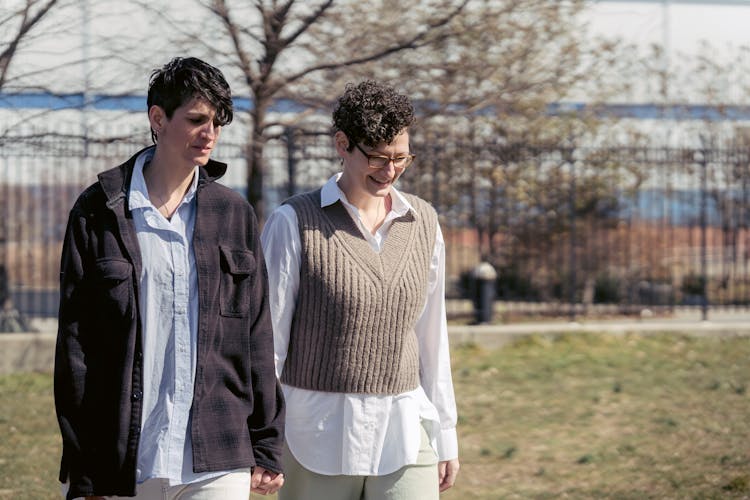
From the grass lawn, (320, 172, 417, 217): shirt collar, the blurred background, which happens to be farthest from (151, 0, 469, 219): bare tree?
(320, 172, 417, 217): shirt collar

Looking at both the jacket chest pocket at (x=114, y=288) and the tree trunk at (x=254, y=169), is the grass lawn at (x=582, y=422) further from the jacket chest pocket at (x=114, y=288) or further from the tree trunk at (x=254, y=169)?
the jacket chest pocket at (x=114, y=288)

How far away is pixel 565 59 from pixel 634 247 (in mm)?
4906

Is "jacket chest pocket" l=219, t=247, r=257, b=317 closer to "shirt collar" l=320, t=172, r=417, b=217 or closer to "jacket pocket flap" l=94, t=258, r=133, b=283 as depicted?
"jacket pocket flap" l=94, t=258, r=133, b=283

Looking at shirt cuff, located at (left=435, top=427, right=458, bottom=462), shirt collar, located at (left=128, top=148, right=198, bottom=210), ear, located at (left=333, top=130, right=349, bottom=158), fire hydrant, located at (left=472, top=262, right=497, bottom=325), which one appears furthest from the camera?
fire hydrant, located at (left=472, top=262, right=497, bottom=325)

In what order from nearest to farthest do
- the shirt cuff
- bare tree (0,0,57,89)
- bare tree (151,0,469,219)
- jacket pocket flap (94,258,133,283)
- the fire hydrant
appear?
1. jacket pocket flap (94,258,133,283)
2. the shirt cuff
3. bare tree (0,0,57,89)
4. bare tree (151,0,469,219)
5. the fire hydrant

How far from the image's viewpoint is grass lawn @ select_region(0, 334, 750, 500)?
6.65 metres

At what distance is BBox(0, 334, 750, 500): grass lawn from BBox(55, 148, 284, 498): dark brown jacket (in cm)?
377

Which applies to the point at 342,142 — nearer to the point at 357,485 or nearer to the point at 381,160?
the point at 381,160

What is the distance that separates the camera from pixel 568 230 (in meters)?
14.3

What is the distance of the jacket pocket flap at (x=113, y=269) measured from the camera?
2.63 meters

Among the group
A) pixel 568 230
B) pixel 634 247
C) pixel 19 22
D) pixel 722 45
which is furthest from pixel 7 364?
pixel 722 45

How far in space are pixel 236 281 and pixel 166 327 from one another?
0.22m

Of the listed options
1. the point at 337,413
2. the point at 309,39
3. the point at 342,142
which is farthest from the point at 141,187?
the point at 309,39

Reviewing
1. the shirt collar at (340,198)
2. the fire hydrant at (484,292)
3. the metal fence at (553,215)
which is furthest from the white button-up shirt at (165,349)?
the fire hydrant at (484,292)
